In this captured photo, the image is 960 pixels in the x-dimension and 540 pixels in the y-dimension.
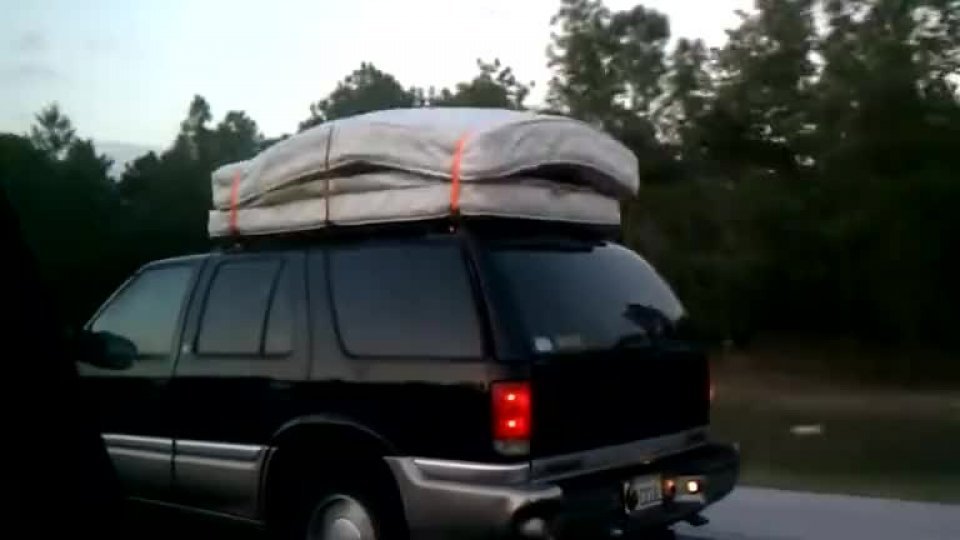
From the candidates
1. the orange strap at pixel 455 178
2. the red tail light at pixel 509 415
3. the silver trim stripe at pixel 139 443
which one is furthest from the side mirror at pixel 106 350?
the red tail light at pixel 509 415

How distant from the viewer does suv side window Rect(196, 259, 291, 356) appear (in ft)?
23.2

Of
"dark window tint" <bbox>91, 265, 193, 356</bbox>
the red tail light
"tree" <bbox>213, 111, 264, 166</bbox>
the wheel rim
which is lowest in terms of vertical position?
the wheel rim

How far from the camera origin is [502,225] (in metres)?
6.80

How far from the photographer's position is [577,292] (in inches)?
265

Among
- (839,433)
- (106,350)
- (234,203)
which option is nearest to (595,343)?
(234,203)

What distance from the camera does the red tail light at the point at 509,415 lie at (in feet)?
19.8

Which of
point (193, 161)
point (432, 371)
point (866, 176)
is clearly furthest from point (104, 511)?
point (193, 161)

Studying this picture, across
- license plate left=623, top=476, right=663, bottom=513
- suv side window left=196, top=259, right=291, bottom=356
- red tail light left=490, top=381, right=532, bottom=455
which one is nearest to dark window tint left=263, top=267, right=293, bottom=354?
suv side window left=196, top=259, right=291, bottom=356

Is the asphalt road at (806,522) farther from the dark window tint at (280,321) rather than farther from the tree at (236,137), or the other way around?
the tree at (236,137)

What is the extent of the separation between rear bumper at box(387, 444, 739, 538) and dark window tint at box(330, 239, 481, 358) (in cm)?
55

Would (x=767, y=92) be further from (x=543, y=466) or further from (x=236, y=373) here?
(x=543, y=466)

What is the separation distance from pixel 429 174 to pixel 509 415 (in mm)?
1348

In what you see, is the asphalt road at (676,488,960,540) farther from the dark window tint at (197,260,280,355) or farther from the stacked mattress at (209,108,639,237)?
the dark window tint at (197,260,280,355)

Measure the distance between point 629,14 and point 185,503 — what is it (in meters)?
16.3
